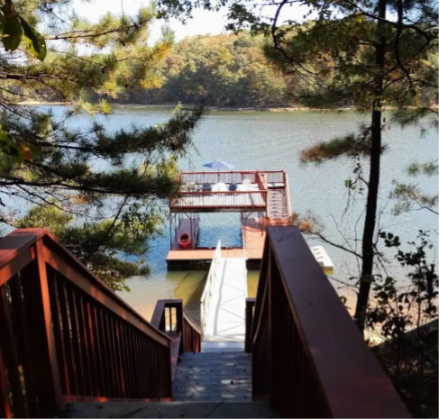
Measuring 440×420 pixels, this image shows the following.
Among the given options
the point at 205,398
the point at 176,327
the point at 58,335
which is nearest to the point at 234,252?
the point at 176,327

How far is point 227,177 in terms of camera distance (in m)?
18.0

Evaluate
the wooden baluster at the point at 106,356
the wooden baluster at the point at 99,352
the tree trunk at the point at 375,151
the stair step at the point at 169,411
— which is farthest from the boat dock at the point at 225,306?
the stair step at the point at 169,411

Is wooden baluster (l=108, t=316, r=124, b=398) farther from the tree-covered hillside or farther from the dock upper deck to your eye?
the dock upper deck

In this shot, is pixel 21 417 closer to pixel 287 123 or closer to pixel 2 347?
pixel 2 347

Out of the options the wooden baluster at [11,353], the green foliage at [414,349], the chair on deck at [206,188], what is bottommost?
the chair on deck at [206,188]

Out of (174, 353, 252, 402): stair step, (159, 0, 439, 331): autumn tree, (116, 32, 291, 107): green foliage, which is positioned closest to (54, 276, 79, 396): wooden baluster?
(174, 353, 252, 402): stair step

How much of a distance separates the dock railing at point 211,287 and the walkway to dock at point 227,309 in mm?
26

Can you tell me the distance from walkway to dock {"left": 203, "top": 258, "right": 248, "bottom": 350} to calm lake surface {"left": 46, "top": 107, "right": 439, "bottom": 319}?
1.34 m

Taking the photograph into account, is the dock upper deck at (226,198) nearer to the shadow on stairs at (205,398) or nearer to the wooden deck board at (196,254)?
the wooden deck board at (196,254)

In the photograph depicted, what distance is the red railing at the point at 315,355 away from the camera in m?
0.87

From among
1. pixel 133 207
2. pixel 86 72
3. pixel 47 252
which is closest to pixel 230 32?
pixel 86 72

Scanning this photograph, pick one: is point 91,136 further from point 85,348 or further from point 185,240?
point 185,240

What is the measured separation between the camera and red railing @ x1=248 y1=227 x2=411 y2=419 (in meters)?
0.87

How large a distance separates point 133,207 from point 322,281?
5.12 meters
